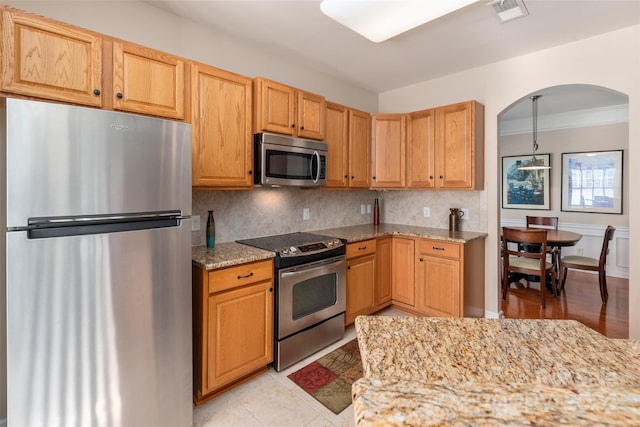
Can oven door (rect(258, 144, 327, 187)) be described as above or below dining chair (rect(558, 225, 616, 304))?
above

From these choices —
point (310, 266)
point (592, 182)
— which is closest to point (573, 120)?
point (592, 182)

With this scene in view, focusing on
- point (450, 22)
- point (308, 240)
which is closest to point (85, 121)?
point (308, 240)

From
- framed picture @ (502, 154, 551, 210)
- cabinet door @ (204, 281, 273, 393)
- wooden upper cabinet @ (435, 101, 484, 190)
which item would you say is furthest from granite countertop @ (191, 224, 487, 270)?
framed picture @ (502, 154, 551, 210)

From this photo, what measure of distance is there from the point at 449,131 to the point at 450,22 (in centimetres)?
110

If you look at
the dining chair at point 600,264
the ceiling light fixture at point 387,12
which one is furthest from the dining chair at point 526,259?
the ceiling light fixture at point 387,12

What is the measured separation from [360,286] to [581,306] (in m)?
2.88

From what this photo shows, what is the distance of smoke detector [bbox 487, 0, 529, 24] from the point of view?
6.95 feet

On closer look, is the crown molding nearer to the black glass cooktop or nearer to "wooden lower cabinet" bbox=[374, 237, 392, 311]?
"wooden lower cabinet" bbox=[374, 237, 392, 311]

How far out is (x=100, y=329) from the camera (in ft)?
4.67

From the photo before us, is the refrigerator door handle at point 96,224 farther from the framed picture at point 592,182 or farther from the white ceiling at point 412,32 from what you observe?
the framed picture at point 592,182

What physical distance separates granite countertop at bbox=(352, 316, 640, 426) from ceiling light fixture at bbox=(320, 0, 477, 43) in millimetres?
1758

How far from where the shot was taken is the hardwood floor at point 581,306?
3.27 meters

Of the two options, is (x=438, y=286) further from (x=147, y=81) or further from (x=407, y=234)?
(x=147, y=81)

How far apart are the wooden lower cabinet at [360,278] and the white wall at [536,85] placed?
126 cm
